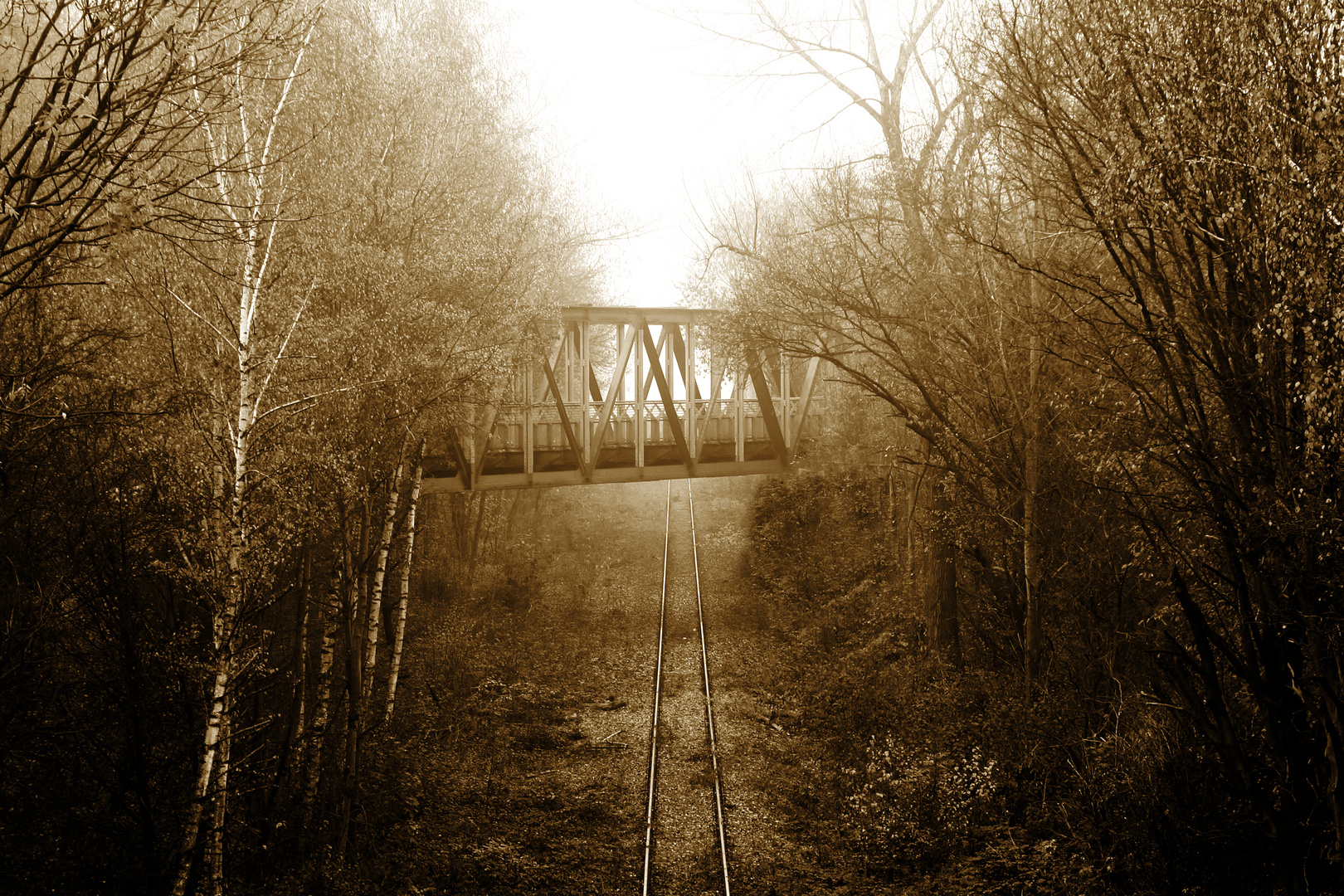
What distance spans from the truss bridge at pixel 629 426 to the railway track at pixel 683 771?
3470 millimetres

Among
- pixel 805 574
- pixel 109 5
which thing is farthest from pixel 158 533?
pixel 805 574

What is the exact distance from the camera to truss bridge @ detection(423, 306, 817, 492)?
47.9 feet

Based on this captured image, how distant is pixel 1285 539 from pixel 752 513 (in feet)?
69.7

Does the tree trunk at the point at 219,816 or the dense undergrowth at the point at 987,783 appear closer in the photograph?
Answer: the dense undergrowth at the point at 987,783

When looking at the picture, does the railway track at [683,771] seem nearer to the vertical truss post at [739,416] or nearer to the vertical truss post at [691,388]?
the vertical truss post at [739,416]

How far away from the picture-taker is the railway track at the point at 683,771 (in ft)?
27.7

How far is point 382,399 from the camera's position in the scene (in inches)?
364

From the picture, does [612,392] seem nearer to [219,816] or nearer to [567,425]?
[567,425]

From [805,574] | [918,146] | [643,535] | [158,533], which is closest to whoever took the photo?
[158,533]

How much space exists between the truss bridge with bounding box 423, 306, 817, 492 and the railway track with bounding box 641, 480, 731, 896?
137 inches

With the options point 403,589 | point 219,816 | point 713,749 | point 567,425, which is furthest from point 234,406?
point 567,425

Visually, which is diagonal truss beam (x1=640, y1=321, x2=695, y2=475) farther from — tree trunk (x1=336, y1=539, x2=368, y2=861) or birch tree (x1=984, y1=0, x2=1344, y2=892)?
birch tree (x1=984, y1=0, x2=1344, y2=892)

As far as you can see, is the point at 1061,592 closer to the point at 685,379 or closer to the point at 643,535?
the point at 685,379

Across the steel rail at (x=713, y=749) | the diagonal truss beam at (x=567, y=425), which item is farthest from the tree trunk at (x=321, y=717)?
Result: the diagonal truss beam at (x=567, y=425)
